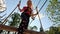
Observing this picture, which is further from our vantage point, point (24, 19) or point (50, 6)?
point (50, 6)

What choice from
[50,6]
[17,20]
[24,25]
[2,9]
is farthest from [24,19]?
[17,20]

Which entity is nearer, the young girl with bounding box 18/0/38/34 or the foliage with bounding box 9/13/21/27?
the young girl with bounding box 18/0/38/34

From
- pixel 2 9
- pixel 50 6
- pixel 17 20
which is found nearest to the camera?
pixel 2 9

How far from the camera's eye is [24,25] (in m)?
8.04

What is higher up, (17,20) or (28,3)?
(28,3)

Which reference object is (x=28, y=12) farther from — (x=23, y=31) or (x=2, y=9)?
(x=2, y=9)

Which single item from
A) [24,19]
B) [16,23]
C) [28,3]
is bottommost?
[16,23]

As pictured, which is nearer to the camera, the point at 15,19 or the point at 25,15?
the point at 25,15

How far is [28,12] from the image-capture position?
7.93 metres

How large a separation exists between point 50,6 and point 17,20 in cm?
2350

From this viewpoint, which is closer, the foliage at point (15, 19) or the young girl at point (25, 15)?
the young girl at point (25, 15)

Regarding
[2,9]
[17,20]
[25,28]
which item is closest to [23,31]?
[25,28]

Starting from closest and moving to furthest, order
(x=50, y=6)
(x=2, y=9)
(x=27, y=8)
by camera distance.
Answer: (x=27, y=8)
(x=2, y=9)
(x=50, y=6)

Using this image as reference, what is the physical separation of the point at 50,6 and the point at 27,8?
13.6 meters
